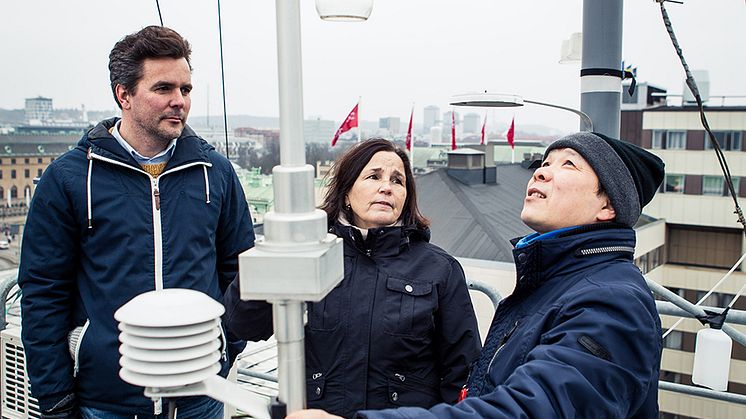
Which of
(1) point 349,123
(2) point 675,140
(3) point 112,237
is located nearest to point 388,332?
(3) point 112,237

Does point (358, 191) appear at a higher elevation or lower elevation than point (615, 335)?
higher

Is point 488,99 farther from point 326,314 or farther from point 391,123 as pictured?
point 391,123

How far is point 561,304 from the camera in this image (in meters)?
1.29

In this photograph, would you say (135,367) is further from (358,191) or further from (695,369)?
(695,369)

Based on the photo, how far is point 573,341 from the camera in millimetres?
1151

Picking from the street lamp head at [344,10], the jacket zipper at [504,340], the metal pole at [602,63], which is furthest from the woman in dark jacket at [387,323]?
the metal pole at [602,63]

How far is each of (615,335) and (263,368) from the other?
2675mm

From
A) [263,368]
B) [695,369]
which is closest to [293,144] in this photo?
[695,369]

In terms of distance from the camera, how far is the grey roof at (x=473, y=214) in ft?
57.7

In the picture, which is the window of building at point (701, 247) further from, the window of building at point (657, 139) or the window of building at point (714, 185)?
the window of building at point (657, 139)

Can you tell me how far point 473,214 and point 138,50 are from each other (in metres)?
17.3

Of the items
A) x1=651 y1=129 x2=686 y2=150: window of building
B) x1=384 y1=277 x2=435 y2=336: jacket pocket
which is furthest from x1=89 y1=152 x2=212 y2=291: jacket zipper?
x1=651 y1=129 x2=686 y2=150: window of building

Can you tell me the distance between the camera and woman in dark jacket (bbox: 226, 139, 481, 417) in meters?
1.98

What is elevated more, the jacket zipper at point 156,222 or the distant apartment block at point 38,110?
the distant apartment block at point 38,110
